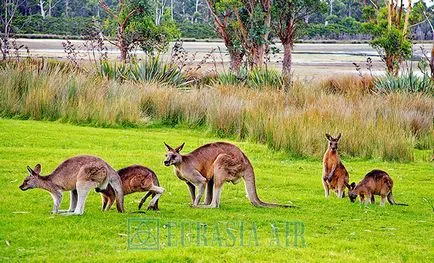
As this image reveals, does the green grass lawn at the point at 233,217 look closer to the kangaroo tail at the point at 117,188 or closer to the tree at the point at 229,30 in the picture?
the kangaroo tail at the point at 117,188

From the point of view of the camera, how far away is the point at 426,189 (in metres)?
12.9

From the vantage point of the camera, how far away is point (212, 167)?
32.7 ft

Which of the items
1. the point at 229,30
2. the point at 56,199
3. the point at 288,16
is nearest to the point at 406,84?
the point at 288,16

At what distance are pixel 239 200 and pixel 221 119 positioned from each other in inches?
317

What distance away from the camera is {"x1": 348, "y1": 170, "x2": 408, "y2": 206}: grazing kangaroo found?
430 inches

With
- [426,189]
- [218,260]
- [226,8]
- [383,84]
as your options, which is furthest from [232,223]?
[226,8]

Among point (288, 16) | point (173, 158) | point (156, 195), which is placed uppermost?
point (288, 16)

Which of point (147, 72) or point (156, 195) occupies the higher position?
point (147, 72)

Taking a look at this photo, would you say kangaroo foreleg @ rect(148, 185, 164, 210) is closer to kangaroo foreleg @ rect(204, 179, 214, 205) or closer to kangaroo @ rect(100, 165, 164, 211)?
kangaroo @ rect(100, 165, 164, 211)

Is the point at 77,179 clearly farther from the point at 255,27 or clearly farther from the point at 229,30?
the point at 229,30

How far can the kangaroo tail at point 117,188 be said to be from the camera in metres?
9.20

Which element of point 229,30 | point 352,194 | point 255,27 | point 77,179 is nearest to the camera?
point 77,179

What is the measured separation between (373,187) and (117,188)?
12.3 ft

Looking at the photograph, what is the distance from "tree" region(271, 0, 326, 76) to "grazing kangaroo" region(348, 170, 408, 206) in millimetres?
24833
